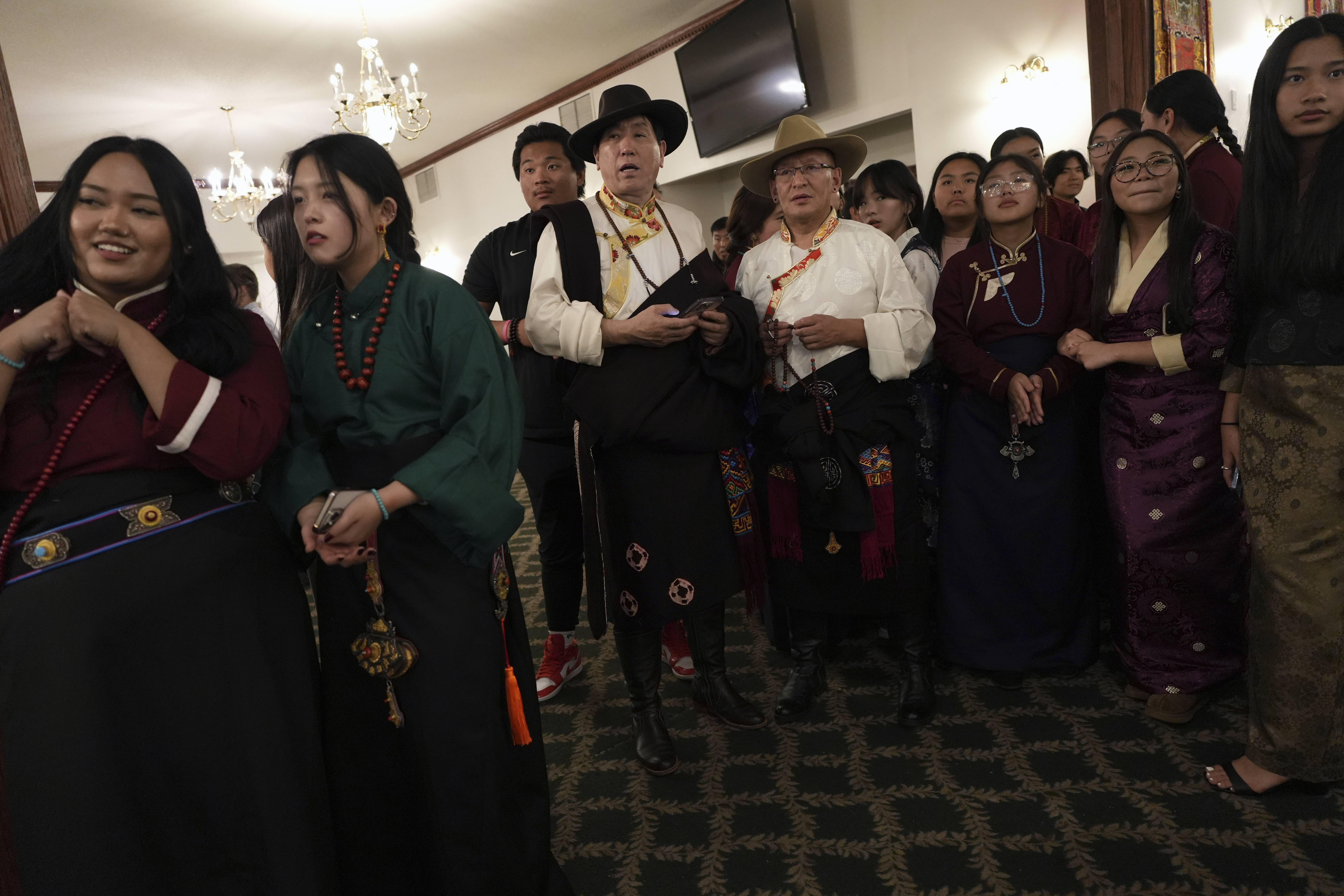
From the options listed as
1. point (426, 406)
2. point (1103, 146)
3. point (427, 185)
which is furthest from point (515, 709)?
point (427, 185)

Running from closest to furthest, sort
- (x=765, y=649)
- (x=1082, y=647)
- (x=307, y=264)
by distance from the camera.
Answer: (x=307, y=264)
(x=1082, y=647)
(x=765, y=649)

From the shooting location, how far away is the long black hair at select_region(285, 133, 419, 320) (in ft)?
4.59

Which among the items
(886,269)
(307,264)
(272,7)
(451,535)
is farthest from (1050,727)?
(272,7)

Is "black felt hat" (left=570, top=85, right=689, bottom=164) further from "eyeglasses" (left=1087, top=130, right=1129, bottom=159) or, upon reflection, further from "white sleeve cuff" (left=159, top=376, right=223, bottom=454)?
"eyeglasses" (left=1087, top=130, right=1129, bottom=159)

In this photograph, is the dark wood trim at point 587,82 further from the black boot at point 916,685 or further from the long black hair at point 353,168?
the black boot at point 916,685

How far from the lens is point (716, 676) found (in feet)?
7.68

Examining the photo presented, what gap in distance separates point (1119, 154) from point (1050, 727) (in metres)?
1.54

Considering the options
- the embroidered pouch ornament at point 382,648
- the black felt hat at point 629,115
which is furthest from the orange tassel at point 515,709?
the black felt hat at point 629,115

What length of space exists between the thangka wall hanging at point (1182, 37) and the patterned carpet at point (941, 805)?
3247 mm

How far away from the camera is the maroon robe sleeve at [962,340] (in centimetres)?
224

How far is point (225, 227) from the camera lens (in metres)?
11.2

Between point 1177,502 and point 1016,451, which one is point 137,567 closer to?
point 1016,451

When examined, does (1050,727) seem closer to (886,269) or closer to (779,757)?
(779,757)

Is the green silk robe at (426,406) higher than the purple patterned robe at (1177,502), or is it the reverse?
the green silk robe at (426,406)
